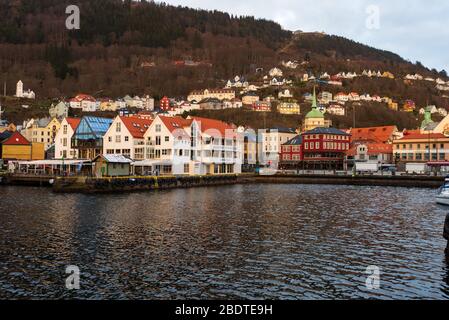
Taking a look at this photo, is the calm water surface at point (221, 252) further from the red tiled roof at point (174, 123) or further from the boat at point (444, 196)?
the red tiled roof at point (174, 123)

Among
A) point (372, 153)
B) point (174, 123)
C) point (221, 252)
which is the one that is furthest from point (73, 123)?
point (221, 252)

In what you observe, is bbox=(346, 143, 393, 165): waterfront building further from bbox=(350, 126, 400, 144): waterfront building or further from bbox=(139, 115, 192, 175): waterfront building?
bbox=(139, 115, 192, 175): waterfront building

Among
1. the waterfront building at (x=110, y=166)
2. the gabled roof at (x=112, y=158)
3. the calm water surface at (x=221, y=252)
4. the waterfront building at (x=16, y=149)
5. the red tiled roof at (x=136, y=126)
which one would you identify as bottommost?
the calm water surface at (x=221, y=252)

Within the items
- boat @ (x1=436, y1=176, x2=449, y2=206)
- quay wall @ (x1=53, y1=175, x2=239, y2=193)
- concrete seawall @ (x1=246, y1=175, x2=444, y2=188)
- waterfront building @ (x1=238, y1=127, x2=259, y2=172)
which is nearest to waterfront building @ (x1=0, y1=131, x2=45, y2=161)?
quay wall @ (x1=53, y1=175, x2=239, y2=193)

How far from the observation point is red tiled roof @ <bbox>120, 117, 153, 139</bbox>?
91688 mm

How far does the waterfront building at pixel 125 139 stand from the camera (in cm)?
9062

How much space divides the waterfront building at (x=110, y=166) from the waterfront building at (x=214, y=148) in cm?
2043

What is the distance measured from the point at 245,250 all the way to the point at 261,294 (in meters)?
8.06

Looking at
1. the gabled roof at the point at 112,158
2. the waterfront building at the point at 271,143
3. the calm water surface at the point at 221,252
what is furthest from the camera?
the waterfront building at the point at 271,143

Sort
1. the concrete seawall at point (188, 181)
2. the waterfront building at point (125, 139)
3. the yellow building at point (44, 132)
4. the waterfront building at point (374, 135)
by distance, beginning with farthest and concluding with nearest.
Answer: the yellow building at point (44, 132) < the waterfront building at point (374, 135) < the waterfront building at point (125, 139) < the concrete seawall at point (188, 181)

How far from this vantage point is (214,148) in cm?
9806

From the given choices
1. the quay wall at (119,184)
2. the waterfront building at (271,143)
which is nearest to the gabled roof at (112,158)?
the quay wall at (119,184)

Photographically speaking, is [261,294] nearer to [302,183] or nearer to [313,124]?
[302,183]

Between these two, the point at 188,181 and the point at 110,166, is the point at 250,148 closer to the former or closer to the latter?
the point at 188,181
